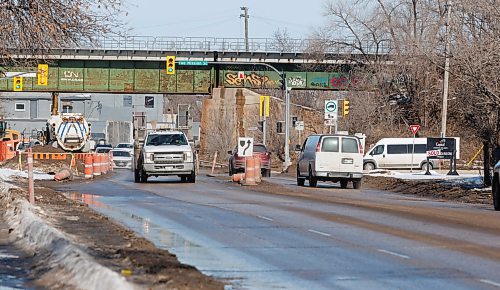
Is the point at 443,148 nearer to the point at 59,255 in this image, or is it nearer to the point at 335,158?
the point at 335,158

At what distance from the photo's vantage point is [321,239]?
1583cm

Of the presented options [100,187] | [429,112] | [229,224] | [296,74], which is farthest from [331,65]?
[229,224]

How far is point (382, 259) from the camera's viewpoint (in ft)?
43.0

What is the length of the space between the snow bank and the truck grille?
1856 centimetres

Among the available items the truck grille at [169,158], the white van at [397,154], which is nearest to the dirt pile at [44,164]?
the truck grille at [169,158]

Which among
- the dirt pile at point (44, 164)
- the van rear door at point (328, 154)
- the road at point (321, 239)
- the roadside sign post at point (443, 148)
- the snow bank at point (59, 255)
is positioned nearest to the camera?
the snow bank at point (59, 255)

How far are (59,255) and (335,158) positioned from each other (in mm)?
25097

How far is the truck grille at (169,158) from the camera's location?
3731 cm

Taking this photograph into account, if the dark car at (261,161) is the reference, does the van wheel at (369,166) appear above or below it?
below

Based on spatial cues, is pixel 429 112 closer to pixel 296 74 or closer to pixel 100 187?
pixel 296 74

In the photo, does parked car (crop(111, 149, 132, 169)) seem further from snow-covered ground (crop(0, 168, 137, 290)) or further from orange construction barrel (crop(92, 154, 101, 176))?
snow-covered ground (crop(0, 168, 137, 290))

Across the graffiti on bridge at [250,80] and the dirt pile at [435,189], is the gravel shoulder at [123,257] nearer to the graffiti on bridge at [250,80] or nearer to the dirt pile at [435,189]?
the dirt pile at [435,189]

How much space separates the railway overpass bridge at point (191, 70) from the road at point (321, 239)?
44870 mm

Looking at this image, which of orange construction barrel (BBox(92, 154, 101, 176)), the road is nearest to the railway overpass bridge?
orange construction barrel (BBox(92, 154, 101, 176))
